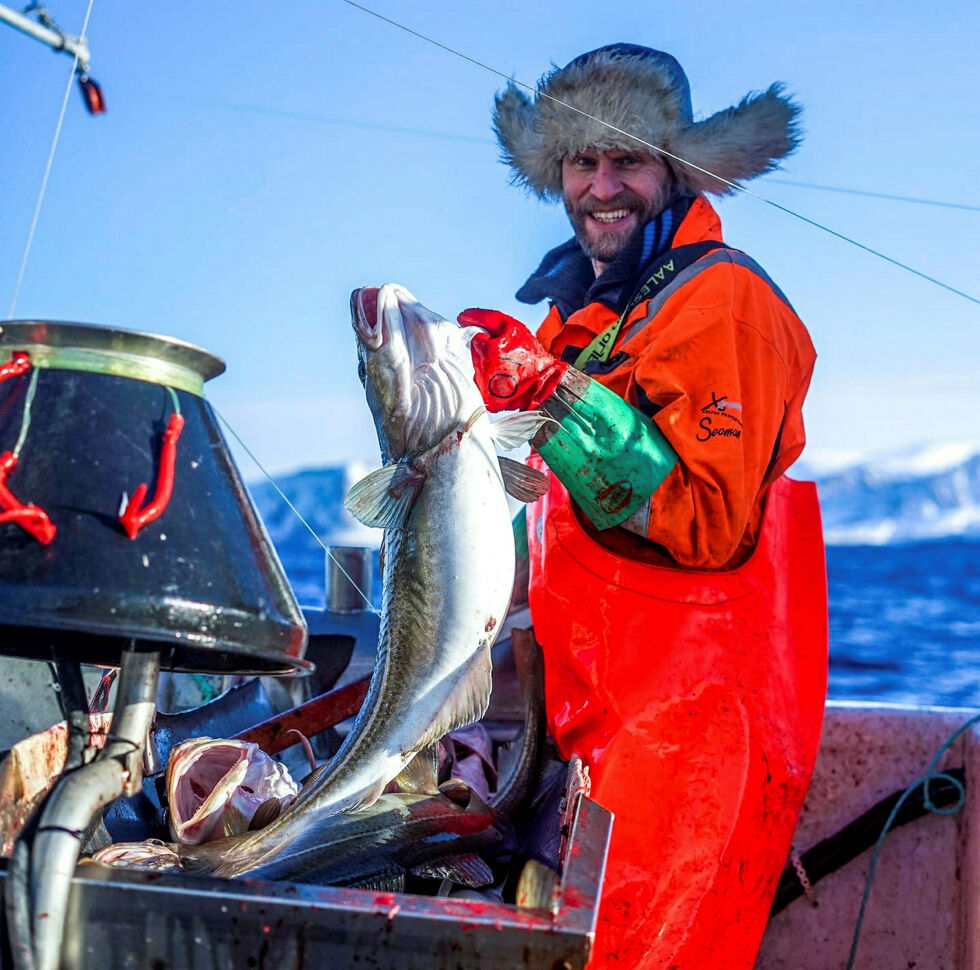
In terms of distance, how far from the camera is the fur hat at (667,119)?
386cm

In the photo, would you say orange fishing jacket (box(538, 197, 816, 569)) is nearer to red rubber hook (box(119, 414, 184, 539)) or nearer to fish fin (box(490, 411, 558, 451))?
fish fin (box(490, 411, 558, 451))

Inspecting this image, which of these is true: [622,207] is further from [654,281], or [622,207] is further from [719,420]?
[719,420]

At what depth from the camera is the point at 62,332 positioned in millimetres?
1761

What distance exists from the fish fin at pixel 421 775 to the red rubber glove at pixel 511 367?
89 centimetres

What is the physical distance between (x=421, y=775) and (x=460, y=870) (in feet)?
0.85

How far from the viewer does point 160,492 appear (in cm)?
171

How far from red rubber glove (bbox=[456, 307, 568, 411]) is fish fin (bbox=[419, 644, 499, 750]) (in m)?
0.61

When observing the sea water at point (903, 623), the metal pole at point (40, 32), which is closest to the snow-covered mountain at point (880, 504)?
the sea water at point (903, 623)

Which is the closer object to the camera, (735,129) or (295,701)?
(735,129)

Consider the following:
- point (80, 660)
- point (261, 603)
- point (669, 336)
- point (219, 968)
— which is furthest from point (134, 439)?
point (669, 336)

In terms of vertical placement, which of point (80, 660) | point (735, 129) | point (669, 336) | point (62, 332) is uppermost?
point (735, 129)

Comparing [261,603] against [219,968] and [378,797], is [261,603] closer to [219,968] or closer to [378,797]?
[219,968]

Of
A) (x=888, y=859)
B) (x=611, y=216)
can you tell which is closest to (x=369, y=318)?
(x=611, y=216)

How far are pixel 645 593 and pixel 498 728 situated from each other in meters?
1.39
